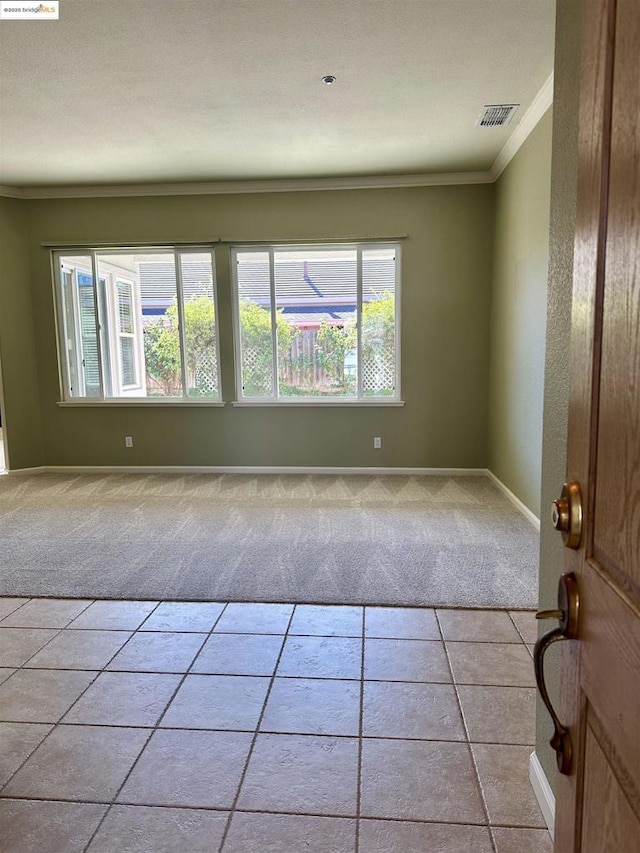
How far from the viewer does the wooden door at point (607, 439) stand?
583mm

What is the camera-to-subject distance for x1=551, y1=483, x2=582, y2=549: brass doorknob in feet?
2.43

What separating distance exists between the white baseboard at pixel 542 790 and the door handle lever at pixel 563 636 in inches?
28.2

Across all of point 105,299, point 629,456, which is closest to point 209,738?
point 629,456

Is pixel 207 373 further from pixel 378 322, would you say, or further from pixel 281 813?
pixel 281 813

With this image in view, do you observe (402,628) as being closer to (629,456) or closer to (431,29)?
(629,456)

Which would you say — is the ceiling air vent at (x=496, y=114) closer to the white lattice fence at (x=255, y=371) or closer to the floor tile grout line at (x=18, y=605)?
the white lattice fence at (x=255, y=371)

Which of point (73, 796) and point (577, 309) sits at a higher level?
point (577, 309)

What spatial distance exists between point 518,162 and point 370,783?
4350mm

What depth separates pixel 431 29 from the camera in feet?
8.89

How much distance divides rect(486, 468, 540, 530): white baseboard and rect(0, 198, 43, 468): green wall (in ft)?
15.8

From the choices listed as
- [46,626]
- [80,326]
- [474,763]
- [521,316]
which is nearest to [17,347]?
[80,326]

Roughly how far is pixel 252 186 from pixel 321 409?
231cm

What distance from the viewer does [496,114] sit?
3703 mm

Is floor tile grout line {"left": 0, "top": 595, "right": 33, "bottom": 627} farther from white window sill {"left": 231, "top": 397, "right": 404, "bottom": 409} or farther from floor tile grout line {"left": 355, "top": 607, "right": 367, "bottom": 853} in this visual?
white window sill {"left": 231, "top": 397, "right": 404, "bottom": 409}
